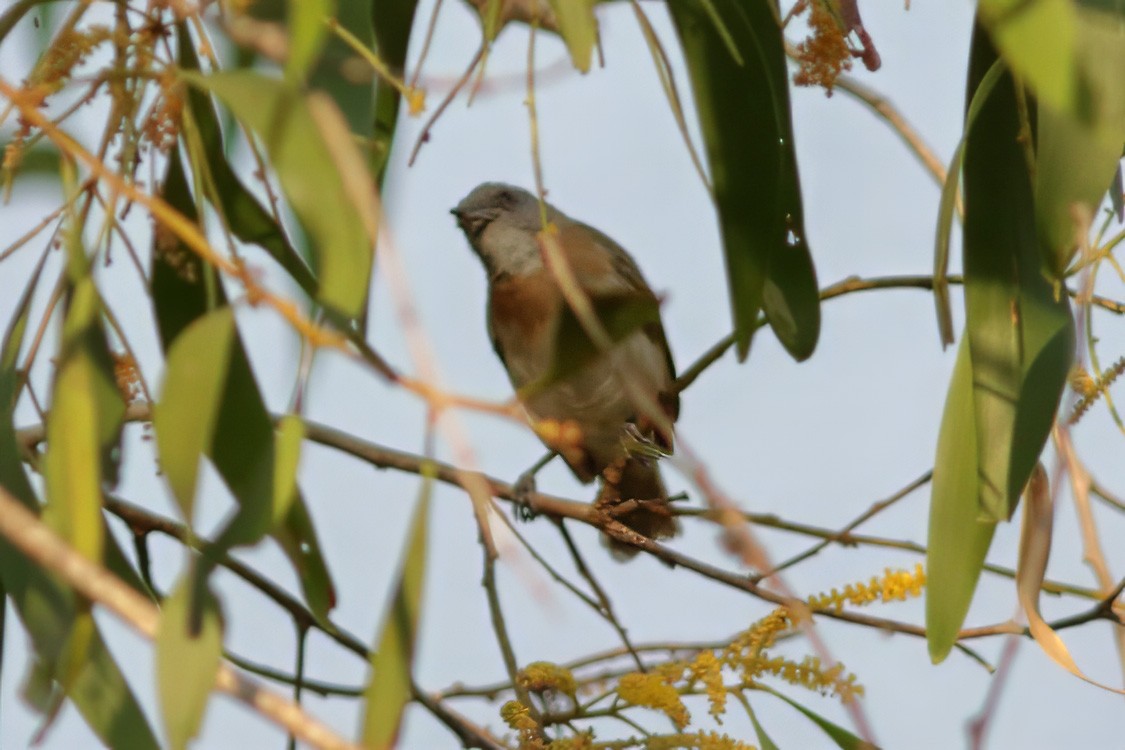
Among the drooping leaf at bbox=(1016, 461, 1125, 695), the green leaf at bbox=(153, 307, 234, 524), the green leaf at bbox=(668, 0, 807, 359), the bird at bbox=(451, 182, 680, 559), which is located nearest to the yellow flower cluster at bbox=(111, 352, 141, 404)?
the green leaf at bbox=(153, 307, 234, 524)

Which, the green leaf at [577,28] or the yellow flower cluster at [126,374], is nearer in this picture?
the green leaf at [577,28]

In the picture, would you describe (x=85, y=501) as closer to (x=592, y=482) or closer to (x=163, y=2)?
(x=163, y=2)

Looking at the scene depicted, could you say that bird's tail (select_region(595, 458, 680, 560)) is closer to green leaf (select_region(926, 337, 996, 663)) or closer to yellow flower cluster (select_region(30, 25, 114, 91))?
green leaf (select_region(926, 337, 996, 663))

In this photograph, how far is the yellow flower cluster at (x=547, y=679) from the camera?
5.42 feet

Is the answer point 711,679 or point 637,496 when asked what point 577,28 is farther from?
point 637,496

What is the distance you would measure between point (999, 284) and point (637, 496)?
1.90m

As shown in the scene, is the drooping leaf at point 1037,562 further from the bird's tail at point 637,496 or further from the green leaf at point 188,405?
the green leaf at point 188,405

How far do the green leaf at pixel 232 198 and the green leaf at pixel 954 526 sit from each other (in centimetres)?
75

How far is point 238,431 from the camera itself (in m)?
1.45

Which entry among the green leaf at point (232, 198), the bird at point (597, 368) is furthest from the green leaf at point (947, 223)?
the bird at point (597, 368)

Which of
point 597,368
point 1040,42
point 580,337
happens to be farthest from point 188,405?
point 597,368

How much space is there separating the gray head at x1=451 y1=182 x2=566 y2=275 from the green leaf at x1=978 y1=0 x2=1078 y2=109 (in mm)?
2252

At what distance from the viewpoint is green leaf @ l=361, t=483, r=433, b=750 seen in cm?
107

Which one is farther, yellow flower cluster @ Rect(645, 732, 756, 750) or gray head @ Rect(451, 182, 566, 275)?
gray head @ Rect(451, 182, 566, 275)
